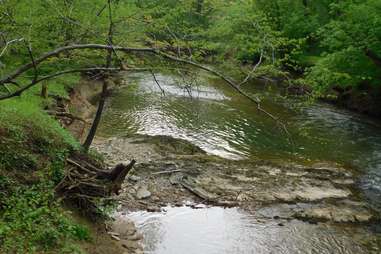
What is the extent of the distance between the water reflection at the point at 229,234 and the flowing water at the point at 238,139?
23 millimetres

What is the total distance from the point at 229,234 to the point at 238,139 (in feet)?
28.5

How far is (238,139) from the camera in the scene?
62.9ft

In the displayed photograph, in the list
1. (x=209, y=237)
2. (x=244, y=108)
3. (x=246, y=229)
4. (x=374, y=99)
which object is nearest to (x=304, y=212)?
(x=246, y=229)

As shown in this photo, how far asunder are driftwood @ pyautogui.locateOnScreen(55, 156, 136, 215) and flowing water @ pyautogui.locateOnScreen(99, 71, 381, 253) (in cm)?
158

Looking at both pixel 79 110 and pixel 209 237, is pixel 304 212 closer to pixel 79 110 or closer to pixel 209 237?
pixel 209 237

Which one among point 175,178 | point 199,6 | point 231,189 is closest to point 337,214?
point 231,189

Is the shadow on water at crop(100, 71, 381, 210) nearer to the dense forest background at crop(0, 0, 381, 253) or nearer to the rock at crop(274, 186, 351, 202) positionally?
the rock at crop(274, 186, 351, 202)

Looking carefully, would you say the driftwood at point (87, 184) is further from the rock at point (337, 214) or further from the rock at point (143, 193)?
the rock at point (337, 214)

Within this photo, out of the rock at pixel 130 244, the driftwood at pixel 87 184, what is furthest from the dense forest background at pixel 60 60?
the rock at pixel 130 244

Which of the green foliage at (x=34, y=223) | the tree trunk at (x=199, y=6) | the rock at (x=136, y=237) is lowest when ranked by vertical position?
the rock at (x=136, y=237)

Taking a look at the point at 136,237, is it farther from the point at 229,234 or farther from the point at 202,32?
the point at 202,32

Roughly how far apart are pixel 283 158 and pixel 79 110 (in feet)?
31.9

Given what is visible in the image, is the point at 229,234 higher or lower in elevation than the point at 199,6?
lower

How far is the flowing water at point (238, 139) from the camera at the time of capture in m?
10.5
